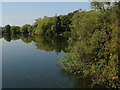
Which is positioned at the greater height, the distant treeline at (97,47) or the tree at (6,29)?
the tree at (6,29)

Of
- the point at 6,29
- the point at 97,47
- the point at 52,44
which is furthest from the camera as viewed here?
the point at 6,29

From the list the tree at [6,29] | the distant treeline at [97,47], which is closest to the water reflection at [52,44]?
the distant treeline at [97,47]

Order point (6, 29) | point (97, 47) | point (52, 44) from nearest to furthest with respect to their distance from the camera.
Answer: point (97, 47) → point (52, 44) → point (6, 29)

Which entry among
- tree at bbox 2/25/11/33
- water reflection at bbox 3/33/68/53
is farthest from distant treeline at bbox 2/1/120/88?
tree at bbox 2/25/11/33

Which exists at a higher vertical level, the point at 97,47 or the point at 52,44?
the point at 97,47

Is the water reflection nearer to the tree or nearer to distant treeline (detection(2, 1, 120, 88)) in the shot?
distant treeline (detection(2, 1, 120, 88))

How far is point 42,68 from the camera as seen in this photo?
67.9 feet

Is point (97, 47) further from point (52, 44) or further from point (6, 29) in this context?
point (6, 29)

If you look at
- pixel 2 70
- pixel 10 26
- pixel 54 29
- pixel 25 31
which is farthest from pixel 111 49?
pixel 10 26

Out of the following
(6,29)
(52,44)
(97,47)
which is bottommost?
(52,44)

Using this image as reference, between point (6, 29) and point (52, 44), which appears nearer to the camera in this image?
point (52, 44)

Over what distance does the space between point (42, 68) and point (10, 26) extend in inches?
4575

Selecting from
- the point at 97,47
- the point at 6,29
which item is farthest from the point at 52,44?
the point at 6,29

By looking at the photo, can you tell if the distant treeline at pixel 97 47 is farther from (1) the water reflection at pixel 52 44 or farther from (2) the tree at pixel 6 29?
(2) the tree at pixel 6 29
